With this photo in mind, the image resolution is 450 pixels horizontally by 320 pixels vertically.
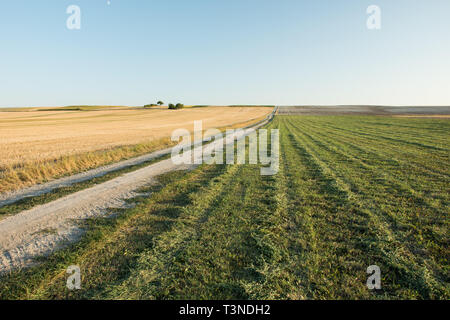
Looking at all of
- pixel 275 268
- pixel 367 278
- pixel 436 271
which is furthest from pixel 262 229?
pixel 436 271

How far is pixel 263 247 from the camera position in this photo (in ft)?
14.9

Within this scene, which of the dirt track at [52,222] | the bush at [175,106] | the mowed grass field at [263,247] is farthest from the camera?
the bush at [175,106]

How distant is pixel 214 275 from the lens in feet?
12.3

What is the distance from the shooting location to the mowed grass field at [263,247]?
11.4 feet

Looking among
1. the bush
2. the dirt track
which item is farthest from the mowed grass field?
the bush

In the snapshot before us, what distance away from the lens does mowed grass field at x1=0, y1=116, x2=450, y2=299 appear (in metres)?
3.48

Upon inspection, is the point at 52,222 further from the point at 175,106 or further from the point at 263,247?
the point at 175,106

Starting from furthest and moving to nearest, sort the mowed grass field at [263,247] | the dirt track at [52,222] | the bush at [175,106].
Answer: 1. the bush at [175,106]
2. the dirt track at [52,222]
3. the mowed grass field at [263,247]

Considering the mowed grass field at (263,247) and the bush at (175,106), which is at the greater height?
the bush at (175,106)

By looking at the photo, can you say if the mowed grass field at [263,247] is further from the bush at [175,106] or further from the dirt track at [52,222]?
the bush at [175,106]

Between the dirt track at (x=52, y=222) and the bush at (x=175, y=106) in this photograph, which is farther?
the bush at (x=175, y=106)

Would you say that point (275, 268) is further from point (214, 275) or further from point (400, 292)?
point (400, 292)

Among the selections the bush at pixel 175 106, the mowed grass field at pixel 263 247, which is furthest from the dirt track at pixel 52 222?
the bush at pixel 175 106
